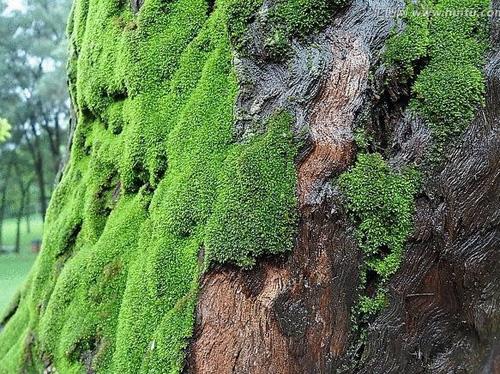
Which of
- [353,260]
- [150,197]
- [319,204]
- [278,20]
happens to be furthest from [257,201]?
[278,20]

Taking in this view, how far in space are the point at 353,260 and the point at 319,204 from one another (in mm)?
309

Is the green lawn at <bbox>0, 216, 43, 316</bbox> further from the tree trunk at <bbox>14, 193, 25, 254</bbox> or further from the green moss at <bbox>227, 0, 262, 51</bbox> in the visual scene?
the green moss at <bbox>227, 0, 262, 51</bbox>

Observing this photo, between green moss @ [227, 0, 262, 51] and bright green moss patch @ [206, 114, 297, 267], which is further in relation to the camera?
green moss @ [227, 0, 262, 51]

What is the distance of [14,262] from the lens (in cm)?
1780

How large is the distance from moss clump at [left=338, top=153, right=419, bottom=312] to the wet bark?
5 centimetres

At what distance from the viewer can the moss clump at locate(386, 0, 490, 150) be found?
2.38 metres

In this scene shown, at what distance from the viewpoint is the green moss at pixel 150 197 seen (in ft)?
7.45

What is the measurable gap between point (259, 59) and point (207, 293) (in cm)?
118

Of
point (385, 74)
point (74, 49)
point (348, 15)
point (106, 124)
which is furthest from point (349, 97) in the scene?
point (74, 49)

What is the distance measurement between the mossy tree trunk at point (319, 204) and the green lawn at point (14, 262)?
405cm

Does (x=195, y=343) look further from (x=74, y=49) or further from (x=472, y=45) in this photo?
(x=74, y=49)

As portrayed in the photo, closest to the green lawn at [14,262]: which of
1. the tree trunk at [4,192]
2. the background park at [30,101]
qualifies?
the background park at [30,101]

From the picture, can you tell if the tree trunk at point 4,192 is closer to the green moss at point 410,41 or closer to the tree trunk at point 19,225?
the tree trunk at point 19,225

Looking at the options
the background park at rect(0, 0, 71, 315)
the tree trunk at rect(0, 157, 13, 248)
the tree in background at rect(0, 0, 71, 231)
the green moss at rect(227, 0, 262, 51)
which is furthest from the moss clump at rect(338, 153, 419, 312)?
the tree trunk at rect(0, 157, 13, 248)
